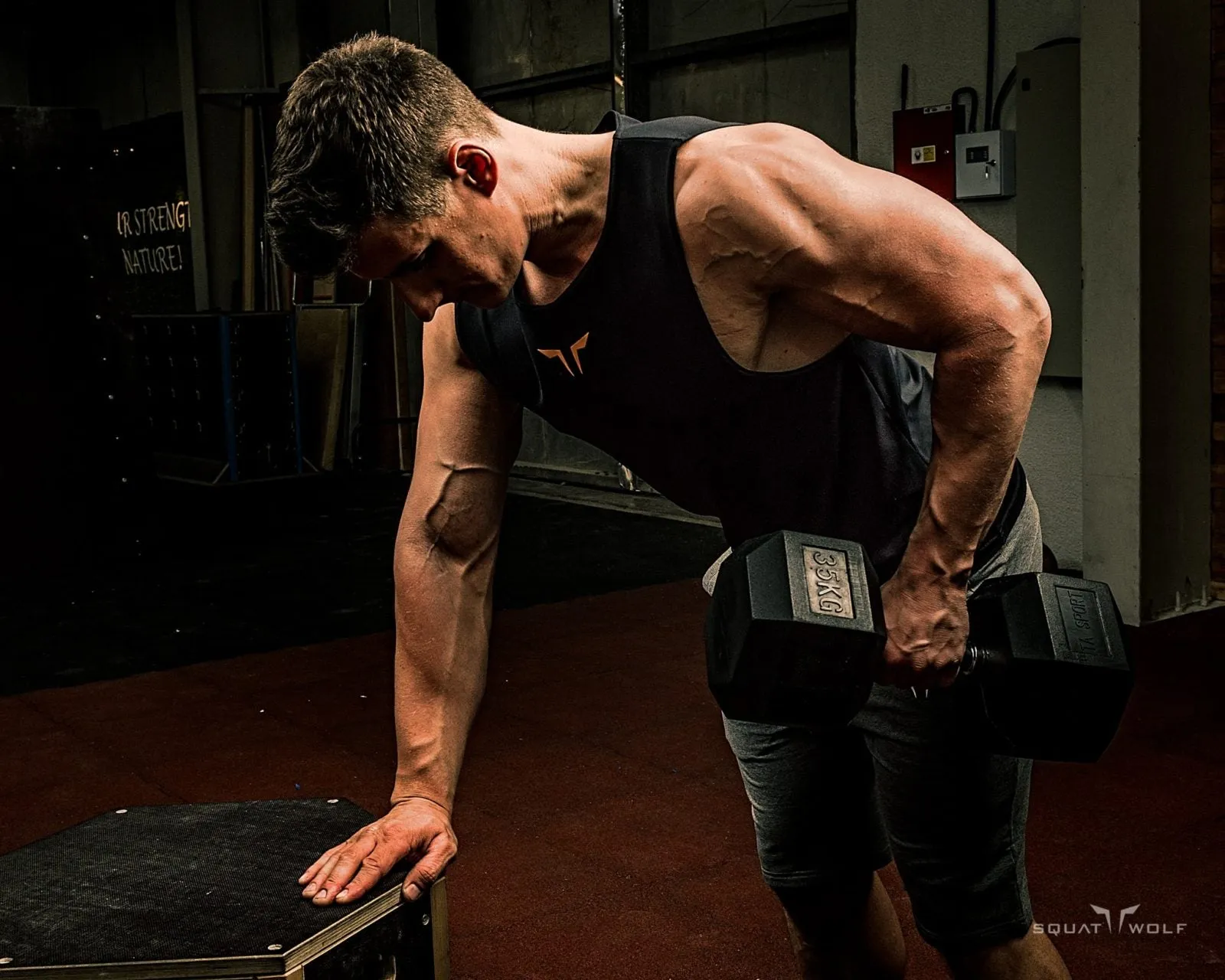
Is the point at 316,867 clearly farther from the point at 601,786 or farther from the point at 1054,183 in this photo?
the point at 1054,183

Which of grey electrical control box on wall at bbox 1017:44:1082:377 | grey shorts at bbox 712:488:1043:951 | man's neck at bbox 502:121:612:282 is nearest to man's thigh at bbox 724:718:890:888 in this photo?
grey shorts at bbox 712:488:1043:951

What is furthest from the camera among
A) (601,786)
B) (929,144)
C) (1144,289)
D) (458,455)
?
(929,144)

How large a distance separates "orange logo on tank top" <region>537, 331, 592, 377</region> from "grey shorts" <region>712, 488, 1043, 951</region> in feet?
1.50

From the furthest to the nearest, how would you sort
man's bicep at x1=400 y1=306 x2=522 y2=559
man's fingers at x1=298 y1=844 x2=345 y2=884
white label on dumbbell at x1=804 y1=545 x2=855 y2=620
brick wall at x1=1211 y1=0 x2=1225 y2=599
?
brick wall at x1=1211 y1=0 x2=1225 y2=599 < man's bicep at x1=400 y1=306 x2=522 y2=559 < man's fingers at x1=298 y1=844 x2=345 y2=884 < white label on dumbbell at x1=804 y1=545 x2=855 y2=620

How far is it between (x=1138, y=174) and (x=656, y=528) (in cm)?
257

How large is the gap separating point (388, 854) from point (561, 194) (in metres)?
0.69

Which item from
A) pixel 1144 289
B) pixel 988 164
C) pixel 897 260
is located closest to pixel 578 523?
pixel 988 164

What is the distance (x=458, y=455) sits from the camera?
5.04 ft

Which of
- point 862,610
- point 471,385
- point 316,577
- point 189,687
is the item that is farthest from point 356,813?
point 316,577

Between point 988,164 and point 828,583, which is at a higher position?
point 988,164

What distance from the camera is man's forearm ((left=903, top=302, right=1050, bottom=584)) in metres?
1.28

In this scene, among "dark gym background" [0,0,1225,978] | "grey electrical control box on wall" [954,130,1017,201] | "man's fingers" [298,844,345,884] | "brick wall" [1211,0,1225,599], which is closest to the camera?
"man's fingers" [298,844,345,884]

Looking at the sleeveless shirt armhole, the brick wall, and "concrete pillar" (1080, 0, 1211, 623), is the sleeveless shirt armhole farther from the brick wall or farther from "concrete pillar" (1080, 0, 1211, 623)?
the brick wall

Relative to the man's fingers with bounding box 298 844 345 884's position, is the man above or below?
above
